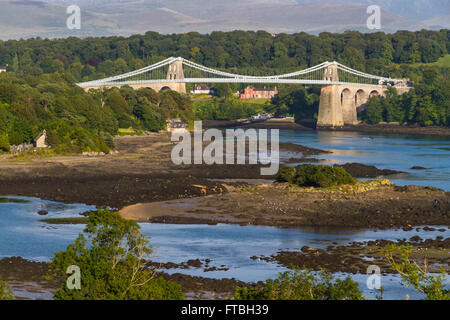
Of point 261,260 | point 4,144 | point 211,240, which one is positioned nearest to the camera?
point 261,260

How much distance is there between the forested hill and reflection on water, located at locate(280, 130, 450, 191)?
66498 millimetres

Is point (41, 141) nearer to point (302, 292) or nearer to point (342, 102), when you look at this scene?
point (302, 292)

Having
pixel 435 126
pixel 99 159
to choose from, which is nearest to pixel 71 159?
pixel 99 159

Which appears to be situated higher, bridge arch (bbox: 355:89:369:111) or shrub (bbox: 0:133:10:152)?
bridge arch (bbox: 355:89:369:111)

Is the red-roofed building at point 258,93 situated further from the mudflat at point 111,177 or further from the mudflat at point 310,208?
the mudflat at point 310,208

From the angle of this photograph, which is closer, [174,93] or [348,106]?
[174,93]

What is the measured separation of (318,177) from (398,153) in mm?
39638

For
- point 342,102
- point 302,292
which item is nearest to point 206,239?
point 302,292

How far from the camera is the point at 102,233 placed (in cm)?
1966

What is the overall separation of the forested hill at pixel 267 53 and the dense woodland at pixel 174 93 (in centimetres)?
25

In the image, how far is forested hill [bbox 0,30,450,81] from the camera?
17512 centimetres

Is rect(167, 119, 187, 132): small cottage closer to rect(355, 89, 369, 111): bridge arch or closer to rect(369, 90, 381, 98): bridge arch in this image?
rect(355, 89, 369, 111): bridge arch

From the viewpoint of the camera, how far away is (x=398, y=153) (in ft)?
265

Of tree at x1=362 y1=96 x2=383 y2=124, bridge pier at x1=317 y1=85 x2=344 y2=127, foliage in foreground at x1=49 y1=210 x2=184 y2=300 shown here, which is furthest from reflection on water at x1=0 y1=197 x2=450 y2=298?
tree at x1=362 y1=96 x2=383 y2=124
